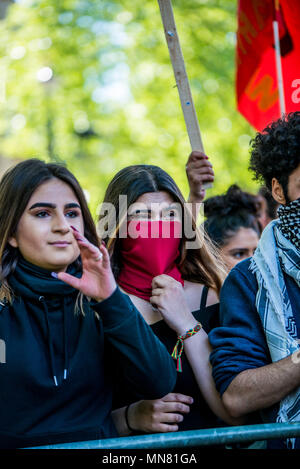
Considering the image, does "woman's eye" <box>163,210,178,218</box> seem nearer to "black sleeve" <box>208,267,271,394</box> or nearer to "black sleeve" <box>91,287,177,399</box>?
"black sleeve" <box>208,267,271,394</box>

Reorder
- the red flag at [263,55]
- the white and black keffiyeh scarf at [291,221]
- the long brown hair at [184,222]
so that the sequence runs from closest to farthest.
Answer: the white and black keffiyeh scarf at [291,221], the long brown hair at [184,222], the red flag at [263,55]

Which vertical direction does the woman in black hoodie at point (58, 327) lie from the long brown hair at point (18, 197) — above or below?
below

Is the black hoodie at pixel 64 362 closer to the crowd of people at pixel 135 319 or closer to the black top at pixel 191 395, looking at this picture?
the crowd of people at pixel 135 319

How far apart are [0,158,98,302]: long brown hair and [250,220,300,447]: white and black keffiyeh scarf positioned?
79cm

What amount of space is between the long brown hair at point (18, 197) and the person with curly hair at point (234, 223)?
5.07 feet

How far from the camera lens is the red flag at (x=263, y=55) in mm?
3955

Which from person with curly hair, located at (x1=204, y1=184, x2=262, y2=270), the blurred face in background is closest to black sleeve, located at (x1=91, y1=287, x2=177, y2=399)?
person with curly hair, located at (x1=204, y1=184, x2=262, y2=270)

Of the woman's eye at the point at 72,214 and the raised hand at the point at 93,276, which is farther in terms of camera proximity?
the woman's eye at the point at 72,214

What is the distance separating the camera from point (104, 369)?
230 cm

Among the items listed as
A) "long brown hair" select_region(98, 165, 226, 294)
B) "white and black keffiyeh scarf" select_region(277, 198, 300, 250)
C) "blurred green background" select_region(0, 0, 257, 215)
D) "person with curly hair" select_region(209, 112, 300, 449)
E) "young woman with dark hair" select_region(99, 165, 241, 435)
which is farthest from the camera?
"blurred green background" select_region(0, 0, 257, 215)

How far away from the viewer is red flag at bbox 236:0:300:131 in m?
3.96

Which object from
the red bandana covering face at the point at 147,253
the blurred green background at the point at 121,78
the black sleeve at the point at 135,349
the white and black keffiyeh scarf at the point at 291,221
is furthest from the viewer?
the blurred green background at the point at 121,78

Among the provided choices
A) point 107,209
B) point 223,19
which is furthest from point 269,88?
point 223,19

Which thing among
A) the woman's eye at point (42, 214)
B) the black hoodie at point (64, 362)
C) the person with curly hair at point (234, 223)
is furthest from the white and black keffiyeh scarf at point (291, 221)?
the person with curly hair at point (234, 223)
